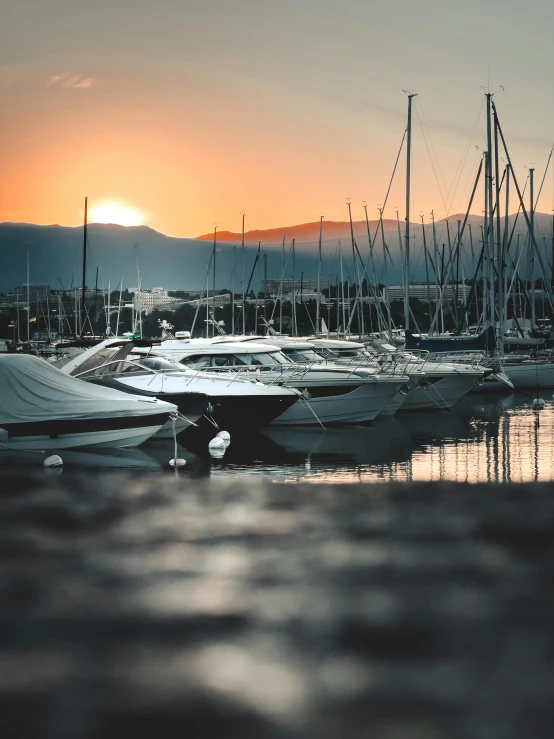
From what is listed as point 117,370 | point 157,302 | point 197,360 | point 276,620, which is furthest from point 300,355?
point 157,302

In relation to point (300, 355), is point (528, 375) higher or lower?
lower

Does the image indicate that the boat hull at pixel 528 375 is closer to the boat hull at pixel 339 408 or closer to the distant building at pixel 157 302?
the boat hull at pixel 339 408

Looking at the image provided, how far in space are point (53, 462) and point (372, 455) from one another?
6602mm

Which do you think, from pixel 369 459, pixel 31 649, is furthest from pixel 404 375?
pixel 31 649

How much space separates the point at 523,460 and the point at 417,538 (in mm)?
8987

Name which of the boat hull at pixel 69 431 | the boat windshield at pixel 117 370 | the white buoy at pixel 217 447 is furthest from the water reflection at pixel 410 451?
the boat windshield at pixel 117 370

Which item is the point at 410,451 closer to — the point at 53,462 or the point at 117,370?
the point at 117,370

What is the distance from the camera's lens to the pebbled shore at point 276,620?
632 cm

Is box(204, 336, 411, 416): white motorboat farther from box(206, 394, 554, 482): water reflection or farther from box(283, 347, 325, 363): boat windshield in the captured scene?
box(206, 394, 554, 482): water reflection

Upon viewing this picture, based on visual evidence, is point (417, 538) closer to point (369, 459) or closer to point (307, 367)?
point (369, 459)

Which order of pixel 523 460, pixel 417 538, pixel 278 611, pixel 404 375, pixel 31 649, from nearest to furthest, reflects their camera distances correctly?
pixel 31 649
pixel 278 611
pixel 417 538
pixel 523 460
pixel 404 375

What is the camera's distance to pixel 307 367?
26.9 m

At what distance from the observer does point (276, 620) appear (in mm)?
8336

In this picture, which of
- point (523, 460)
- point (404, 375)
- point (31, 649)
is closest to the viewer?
point (31, 649)
